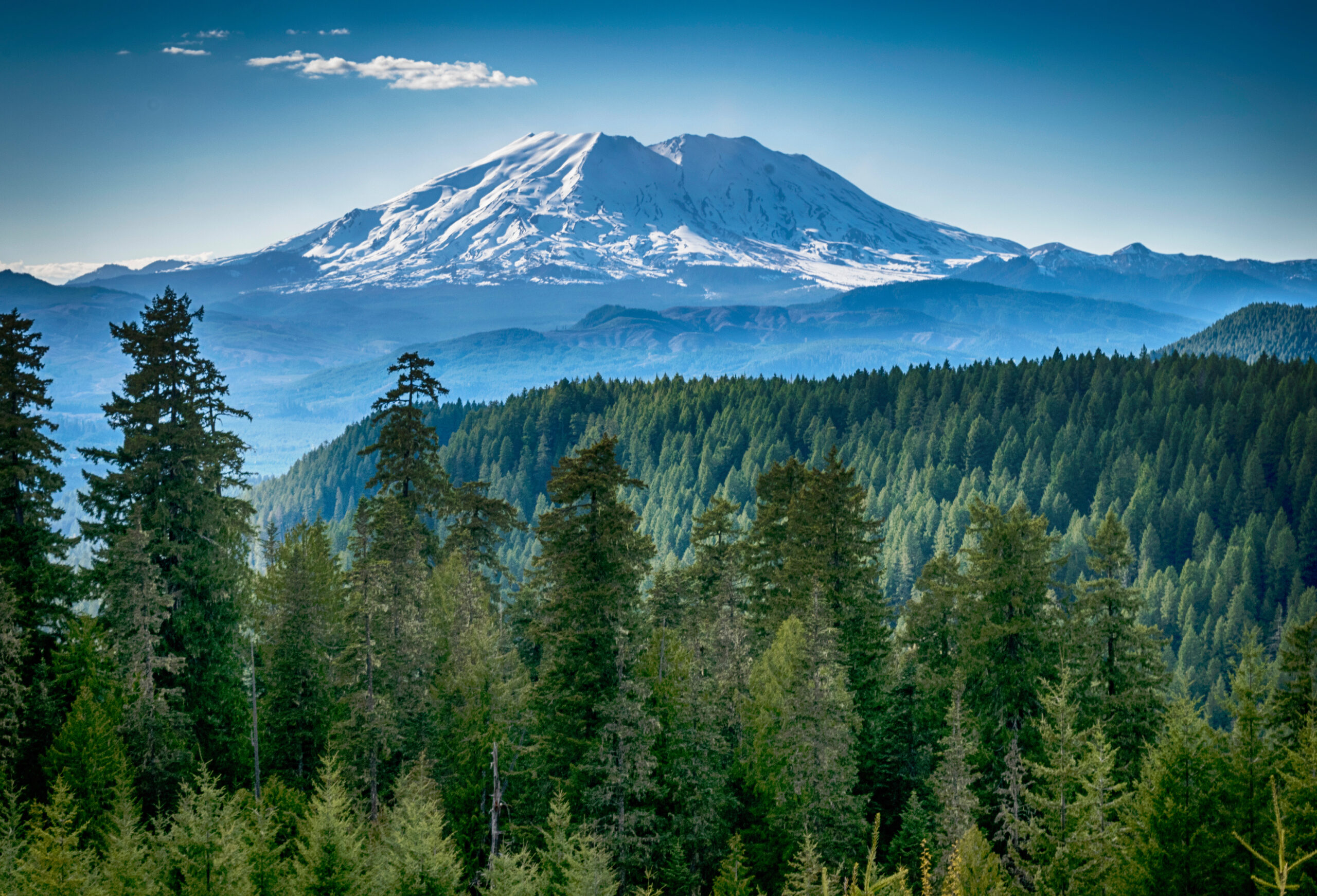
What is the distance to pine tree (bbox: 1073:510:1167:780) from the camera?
30438 millimetres

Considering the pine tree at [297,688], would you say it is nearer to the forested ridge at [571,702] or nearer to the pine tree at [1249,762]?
the forested ridge at [571,702]

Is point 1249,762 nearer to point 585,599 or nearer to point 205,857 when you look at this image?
point 585,599

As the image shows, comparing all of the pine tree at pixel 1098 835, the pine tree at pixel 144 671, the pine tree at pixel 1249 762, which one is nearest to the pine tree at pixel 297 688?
the pine tree at pixel 144 671

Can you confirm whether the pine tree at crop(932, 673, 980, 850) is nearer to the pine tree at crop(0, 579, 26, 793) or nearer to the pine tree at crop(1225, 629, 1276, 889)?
the pine tree at crop(1225, 629, 1276, 889)

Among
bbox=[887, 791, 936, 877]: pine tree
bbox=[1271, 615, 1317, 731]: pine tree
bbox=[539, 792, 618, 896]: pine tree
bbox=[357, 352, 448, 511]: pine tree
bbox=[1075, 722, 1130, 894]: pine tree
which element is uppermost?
bbox=[357, 352, 448, 511]: pine tree

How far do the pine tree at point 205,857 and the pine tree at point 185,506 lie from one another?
1137cm

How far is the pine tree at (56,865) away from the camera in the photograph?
1928 cm

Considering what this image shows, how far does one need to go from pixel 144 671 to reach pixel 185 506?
5.72 meters

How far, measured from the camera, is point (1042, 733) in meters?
25.1

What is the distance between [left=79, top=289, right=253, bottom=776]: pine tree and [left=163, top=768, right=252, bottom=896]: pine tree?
11373 mm

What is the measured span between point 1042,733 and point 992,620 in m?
8.07

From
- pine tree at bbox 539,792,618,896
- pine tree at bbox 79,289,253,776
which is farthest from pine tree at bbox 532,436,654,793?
pine tree at bbox 79,289,253,776

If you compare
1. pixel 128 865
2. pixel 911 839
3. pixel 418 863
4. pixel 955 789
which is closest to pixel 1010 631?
pixel 955 789

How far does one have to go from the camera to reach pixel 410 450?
128ft
